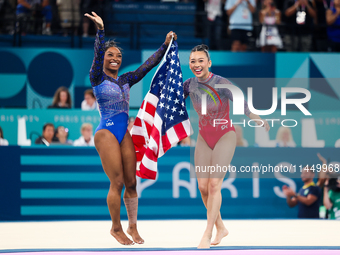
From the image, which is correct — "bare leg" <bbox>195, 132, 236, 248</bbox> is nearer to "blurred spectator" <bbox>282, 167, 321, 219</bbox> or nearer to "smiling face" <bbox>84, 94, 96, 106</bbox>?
"blurred spectator" <bbox>282, 167, 321, 219</bbox>

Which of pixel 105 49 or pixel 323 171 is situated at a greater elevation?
pixel 105 49

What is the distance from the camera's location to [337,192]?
707 cm

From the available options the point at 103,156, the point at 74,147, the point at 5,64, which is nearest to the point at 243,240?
the point at 103,156

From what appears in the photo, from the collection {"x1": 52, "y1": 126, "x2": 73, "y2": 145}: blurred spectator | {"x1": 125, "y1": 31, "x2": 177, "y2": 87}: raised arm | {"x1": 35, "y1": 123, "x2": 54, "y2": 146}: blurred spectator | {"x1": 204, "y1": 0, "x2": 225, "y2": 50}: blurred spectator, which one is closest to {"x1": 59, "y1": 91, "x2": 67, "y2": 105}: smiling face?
{"x1": 52, "y1": 126, "x2": 73, "y2": 145}: blurred spectator

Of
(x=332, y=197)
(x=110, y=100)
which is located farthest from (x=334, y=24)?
(x=110, y=100)

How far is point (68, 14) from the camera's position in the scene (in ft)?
34.4

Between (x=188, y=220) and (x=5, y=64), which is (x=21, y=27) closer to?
(x=5, y=64)

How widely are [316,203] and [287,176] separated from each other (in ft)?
1.97

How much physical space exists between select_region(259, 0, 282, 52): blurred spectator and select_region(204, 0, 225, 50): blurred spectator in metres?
0.90

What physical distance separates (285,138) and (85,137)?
3381 millimetres

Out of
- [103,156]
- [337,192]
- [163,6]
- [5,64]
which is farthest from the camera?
[163,6]

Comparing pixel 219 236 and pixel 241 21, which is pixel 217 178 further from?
pixel 241 21

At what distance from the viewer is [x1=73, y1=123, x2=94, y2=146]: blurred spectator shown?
25.6 feet

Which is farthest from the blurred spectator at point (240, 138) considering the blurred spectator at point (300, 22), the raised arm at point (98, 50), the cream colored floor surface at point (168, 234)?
the raised arm at point (98, 50)
